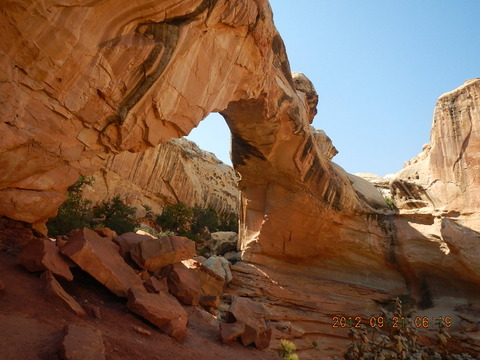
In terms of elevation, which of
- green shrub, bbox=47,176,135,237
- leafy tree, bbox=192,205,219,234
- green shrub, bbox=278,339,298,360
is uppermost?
leafy tree, bbox=192,205,219,234

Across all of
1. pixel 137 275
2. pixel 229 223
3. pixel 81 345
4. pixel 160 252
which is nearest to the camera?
pixel 81 345

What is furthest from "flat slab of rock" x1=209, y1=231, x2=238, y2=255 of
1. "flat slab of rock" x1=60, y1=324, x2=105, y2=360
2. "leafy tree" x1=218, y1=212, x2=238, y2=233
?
"flat slab of rock" x1=60, y1=324, x2=105, y2=360

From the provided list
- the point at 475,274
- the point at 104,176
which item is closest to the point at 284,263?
the point at 475,274

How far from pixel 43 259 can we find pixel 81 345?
2325 mm

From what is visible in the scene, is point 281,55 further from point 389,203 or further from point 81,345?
point 81,345

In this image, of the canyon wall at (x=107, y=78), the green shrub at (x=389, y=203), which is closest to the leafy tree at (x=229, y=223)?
the green shrub at (x=389, y=203)

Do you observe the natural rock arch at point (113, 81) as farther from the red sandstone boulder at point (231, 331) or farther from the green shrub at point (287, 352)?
the green shrub at point (287, 352)

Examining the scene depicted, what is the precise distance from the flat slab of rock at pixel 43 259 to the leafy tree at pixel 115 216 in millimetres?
14519

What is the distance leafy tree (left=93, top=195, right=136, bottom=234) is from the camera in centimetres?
1949

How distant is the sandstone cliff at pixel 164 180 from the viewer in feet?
92.0

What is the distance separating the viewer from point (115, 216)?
69.6 ft

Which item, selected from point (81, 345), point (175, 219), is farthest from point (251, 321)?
point (175, 219)

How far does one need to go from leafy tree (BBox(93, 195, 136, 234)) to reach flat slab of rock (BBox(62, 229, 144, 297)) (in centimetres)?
1407
